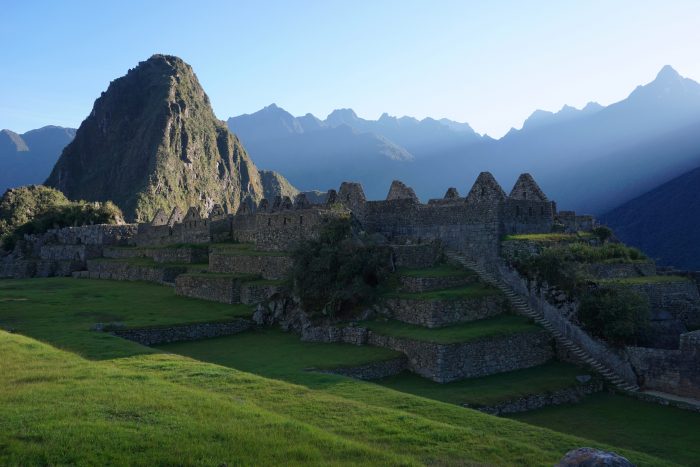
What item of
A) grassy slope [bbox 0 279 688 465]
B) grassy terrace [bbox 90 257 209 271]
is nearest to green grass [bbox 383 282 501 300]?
grassy slope [bbox 0 279 688 465]

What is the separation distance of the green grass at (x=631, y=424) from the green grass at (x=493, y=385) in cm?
84

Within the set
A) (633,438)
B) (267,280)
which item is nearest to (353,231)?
(267,280)

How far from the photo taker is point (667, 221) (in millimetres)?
53531

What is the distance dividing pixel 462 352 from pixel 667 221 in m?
43.5

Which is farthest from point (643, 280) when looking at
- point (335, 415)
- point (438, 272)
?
point (335, 415)

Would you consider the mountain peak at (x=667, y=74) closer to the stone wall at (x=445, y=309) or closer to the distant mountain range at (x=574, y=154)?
the distant mountain range at (x=574, y=154)

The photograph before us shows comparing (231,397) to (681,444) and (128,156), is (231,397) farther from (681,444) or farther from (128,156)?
(128,156)

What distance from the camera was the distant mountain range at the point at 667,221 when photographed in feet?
162

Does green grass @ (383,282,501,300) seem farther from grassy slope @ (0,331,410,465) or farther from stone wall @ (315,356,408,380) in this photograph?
grassy slope @ (0,331,410,465)

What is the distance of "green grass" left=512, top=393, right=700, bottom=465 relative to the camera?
1453 centimetres

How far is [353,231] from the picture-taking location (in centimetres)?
2752

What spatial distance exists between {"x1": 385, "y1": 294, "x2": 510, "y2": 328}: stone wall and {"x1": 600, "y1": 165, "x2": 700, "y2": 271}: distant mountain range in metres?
31.4

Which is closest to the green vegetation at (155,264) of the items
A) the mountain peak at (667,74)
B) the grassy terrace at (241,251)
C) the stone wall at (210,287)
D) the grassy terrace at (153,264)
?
the grassy terrace at (153,264)

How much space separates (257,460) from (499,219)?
64.0 feet
